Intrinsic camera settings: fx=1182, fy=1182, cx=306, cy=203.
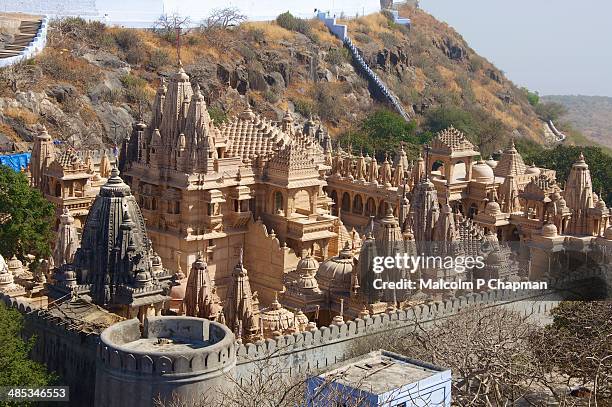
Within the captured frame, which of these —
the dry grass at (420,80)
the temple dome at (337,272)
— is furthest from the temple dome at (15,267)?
the dry grass at (420,80)

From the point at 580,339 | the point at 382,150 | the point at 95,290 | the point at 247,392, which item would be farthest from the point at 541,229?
the point at 382,150

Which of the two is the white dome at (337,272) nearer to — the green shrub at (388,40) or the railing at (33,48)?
the railing at (33,48)

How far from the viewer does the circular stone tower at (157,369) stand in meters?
26.5

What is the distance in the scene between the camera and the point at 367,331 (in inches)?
1403

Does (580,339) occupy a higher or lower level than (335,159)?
lower

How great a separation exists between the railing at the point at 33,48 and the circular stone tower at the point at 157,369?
51.5 meters

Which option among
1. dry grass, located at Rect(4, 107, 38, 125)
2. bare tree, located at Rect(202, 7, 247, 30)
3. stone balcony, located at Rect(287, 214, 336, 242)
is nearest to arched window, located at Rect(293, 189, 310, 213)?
stone balcony, located at Rect(287, 214, 336, 242)

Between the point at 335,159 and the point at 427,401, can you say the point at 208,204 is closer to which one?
the point at 335,159

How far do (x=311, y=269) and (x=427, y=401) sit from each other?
1213 cm

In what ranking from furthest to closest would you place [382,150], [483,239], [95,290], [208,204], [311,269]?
1. [382,150]
2. [208,204]
3. [483,239]
4. [311,269]
5. [95,290]

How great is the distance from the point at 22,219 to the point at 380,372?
21.9 meters

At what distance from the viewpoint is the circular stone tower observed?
26.5 metres

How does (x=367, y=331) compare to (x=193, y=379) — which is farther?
(x=367, y=331)

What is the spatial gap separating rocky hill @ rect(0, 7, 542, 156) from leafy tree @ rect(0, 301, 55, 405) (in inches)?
1441
